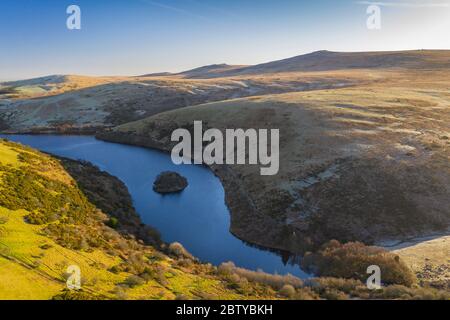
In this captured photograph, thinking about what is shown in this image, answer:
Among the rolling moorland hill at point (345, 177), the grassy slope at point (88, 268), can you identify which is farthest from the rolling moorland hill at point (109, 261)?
the rolling moorland hill at point (345, 177)

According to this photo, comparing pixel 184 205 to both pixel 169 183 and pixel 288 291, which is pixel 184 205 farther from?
pixel 288 291

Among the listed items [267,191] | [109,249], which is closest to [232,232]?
[267,191]

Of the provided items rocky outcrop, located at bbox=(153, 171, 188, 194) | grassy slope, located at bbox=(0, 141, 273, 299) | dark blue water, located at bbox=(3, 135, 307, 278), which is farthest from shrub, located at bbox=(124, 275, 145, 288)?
rocky outcrop, located at bbox=(153, 171, 188, 194)

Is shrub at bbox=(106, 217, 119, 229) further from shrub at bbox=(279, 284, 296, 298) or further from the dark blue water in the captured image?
shrub at bbox=(279, 284, 296, 298)

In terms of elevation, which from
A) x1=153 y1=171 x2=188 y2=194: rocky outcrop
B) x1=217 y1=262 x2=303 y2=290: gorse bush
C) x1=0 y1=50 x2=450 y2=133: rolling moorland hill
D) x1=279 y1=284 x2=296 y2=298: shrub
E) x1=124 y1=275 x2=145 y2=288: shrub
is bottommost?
x1=217 y1=262 x2=303 y2=290: gorse bush

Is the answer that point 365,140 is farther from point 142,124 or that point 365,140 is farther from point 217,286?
point 142,124

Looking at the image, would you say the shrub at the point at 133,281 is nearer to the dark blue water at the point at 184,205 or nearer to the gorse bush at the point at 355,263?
the dark blue water at the point at 184,205
